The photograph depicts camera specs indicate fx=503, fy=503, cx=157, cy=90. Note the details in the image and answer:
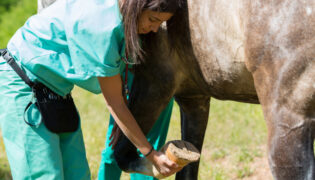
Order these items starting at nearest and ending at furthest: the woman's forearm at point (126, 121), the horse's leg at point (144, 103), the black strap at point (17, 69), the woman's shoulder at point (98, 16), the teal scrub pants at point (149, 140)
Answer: the woman's shoulder at point (98, 16)
the woman's forearm at point (126, 121)
the black strap at point (17, 69)
the horse's leg at point (144, 103)
the teal scrub pants at point (149, 140)

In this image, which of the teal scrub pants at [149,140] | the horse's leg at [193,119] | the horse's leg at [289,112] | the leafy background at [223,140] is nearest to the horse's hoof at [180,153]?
the horse's leg at [289,112]

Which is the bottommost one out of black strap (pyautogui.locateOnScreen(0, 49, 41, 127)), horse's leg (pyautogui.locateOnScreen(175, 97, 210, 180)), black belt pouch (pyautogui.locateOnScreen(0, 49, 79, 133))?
horse's leg (pyautogui.locateOnScreen(175, 97, 210, 180))

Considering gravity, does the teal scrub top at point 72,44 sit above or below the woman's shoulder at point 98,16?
below

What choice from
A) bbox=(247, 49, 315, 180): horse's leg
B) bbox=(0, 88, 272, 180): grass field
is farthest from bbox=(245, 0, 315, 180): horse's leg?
bbox=(0, 88, 272, 180): grass field

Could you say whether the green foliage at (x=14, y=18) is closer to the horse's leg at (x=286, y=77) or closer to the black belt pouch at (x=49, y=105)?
the black belt pouch at (x=49, y=105)

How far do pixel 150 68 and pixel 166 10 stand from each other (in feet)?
1.53

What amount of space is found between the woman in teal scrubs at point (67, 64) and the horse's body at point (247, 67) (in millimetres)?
209

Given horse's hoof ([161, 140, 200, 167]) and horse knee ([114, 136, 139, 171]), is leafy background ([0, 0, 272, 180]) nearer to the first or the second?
horse knee ([114, 136, 139, 171])

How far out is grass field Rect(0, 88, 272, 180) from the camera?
3.79 meters

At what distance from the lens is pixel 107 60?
192 centimetres

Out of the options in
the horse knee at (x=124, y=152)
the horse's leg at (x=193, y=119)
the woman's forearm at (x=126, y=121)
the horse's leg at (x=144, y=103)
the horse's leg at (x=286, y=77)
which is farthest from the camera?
the horse's leg at (x=193, y=119)

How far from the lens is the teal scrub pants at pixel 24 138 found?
7.00 ft

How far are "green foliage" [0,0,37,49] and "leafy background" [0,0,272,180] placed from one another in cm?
285

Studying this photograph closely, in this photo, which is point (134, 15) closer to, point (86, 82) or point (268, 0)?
point (86, 82)
